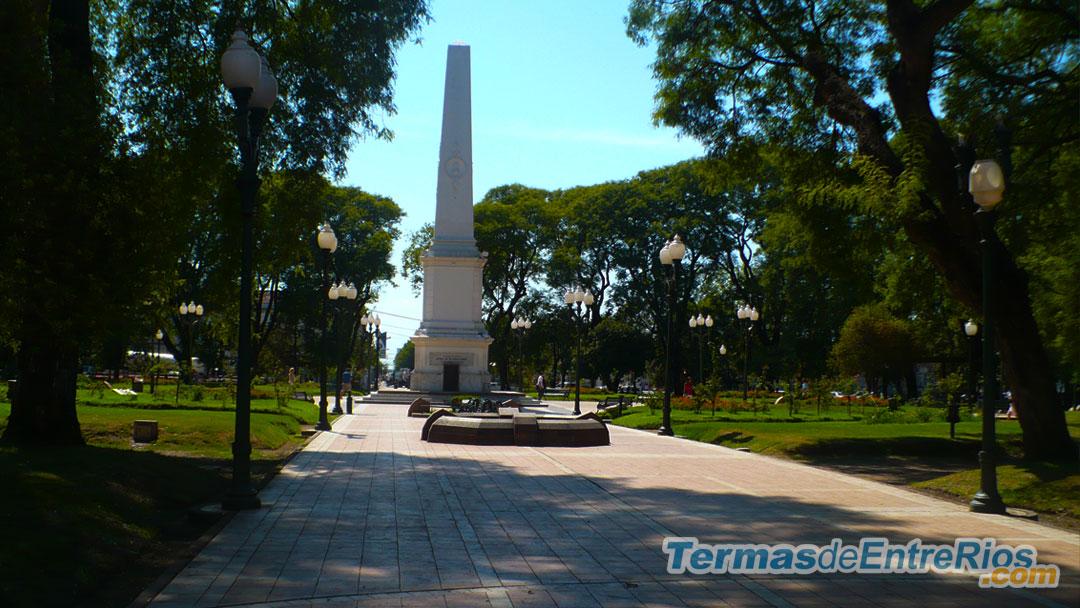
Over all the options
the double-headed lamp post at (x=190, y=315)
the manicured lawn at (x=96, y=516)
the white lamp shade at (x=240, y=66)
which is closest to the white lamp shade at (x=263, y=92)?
the white lamp shade at (x=240, y=66)

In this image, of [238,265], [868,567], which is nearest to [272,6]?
[238,265]

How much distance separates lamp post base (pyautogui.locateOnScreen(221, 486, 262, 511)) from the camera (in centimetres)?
1002

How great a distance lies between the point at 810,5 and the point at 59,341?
14.9 metres

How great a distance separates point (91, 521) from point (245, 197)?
4104 mm

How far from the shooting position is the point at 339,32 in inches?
686

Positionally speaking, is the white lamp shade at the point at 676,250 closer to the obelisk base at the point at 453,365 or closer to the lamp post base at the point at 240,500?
the lamp post base at the point at 240,500

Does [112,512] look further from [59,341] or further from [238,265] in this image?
[238,265]

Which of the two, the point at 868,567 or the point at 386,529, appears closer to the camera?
the point at 868,567

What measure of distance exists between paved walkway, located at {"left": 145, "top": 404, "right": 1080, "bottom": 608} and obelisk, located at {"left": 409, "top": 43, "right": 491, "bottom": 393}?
33.2m

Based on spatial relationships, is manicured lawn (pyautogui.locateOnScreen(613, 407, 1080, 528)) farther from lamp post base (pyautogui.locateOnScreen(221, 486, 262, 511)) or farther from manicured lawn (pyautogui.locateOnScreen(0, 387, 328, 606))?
manicured lawn (pyautogui.locateOnScreen(0, 387, 328, 606))

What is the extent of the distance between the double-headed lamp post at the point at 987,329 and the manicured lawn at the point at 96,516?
8749 mm

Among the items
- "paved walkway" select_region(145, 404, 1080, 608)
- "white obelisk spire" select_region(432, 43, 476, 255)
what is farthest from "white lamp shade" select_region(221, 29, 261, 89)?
"white obelisk spire" select_region(432, 43, 476, 255)

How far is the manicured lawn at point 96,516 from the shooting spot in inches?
255

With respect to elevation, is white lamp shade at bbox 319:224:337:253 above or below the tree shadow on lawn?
above
